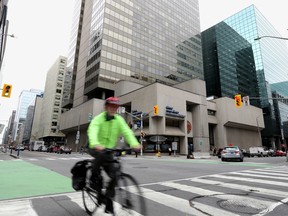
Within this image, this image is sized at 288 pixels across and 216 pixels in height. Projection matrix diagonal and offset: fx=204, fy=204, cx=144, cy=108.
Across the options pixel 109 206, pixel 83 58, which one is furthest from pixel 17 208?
pixel 83 58

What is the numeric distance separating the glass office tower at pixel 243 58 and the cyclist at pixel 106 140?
91.1 m

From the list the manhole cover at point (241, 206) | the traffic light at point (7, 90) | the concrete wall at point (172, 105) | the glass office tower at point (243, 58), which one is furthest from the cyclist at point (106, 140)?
the glass office tower at point (243, 58)

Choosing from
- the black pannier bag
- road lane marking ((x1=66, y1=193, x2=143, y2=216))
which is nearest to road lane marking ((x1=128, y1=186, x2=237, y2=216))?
road lane marking ((x1=66, y1=193, x2=143, y2=216))

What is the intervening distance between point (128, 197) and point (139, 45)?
62.4m

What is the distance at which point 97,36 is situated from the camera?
57.7 metres

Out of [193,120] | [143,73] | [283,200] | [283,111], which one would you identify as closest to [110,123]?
[283,200]

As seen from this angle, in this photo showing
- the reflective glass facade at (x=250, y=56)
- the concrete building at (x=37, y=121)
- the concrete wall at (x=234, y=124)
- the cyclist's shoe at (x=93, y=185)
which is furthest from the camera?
the concrete building at (x=37, y=121)

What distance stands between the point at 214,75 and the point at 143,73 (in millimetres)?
47271

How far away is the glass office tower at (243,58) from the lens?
89938 millimetres

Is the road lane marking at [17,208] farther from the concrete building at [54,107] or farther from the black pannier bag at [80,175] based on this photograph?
the concrete building at [54,107]

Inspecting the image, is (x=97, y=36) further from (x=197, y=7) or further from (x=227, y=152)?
(x=197, y=7)

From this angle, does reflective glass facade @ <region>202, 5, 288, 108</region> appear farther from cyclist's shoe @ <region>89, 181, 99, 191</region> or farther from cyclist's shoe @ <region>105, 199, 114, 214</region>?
cyclist's shoe @ <region>105, 199, 114, 214</region>

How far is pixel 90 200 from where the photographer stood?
12.1ft

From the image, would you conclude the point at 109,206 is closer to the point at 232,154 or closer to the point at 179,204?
the point at 179,204
